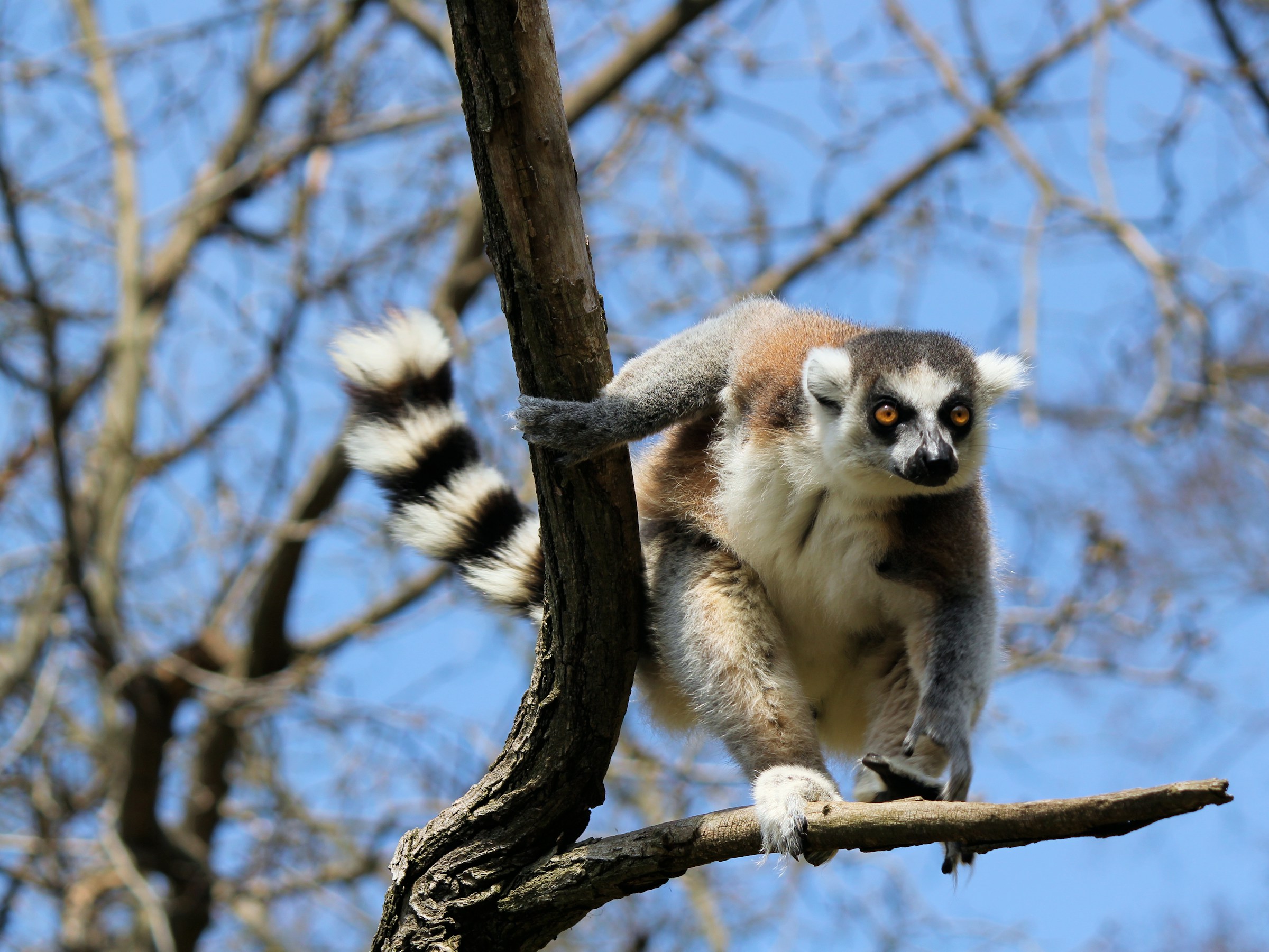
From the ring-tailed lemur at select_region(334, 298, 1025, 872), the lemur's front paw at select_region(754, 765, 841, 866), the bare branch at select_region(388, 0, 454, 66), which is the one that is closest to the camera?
the lemur's front paw at select_region(754, 765, 841, 866)

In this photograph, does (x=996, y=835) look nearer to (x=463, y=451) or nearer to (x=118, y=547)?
(x=463, y=451)

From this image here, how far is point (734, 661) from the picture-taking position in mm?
3916

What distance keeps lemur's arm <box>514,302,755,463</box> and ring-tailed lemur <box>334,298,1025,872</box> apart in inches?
0.5

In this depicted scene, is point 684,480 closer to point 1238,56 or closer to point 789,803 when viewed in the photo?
point 789,803

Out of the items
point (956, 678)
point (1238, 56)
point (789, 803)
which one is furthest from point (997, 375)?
point (1238, 56)

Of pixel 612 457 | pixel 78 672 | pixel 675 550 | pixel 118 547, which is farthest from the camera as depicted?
pixel 78 672

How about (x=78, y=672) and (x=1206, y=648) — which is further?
(x=78, y=672)

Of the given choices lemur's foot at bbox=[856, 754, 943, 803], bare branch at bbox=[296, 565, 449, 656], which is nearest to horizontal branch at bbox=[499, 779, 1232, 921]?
lemur's foot at bbox=[856, 754, 943, 803]

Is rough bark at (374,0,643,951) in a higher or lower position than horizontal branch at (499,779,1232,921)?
higher

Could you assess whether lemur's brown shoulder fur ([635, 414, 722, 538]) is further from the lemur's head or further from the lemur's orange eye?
the lemur's orange eye

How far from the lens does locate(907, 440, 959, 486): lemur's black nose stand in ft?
12.2

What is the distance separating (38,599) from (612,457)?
6.87 m

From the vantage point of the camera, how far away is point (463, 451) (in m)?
4.49

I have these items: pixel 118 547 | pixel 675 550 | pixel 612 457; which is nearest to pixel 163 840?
pixel 118 547
